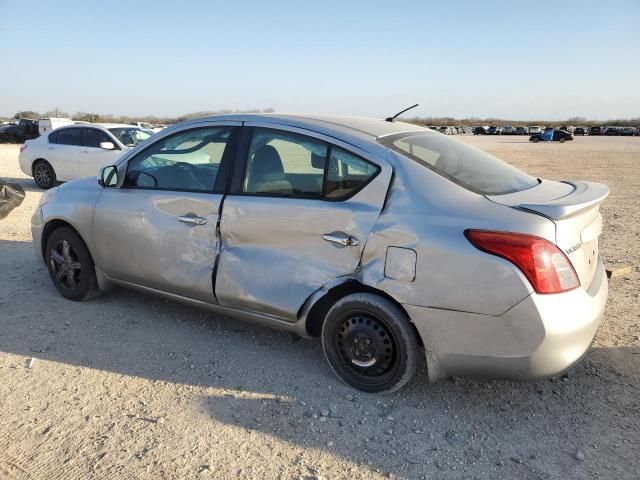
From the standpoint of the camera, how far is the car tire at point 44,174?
12.3 m

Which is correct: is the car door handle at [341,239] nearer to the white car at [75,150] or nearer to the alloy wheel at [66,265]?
the alloy wheel at [66,265]

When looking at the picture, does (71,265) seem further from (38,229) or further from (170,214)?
(170,214)

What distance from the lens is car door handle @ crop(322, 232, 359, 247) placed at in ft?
10.2

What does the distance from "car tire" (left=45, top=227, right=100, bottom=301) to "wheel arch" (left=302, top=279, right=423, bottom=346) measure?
87.2 inches

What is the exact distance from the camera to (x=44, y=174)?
12.4 meters

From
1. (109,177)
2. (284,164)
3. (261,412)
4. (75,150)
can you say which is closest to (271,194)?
(284,164)

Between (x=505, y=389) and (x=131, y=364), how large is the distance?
2465 millimetres

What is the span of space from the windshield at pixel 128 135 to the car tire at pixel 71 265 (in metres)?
7.57

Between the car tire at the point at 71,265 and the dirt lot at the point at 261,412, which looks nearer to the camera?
the dirt lot at the point at 261,412

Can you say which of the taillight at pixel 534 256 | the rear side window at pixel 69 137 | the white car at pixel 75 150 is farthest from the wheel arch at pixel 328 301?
Answer: the rear side window at pixel 69 137

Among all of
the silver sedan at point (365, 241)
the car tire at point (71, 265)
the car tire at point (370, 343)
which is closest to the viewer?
the silver sedan at point (365, 241)

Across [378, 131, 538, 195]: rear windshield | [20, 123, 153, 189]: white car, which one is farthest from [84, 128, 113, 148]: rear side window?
[378, 131, 538, 195]: rear windshield

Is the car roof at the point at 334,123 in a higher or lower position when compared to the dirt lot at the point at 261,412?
higher

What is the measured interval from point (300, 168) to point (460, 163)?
40.8 inches
